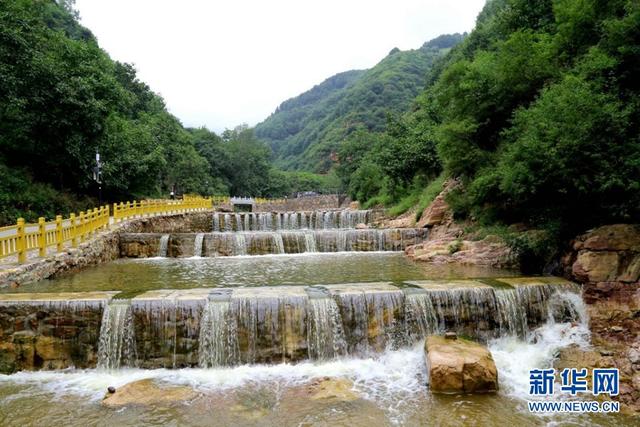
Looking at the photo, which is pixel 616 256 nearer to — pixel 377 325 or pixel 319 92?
pixel 377 325

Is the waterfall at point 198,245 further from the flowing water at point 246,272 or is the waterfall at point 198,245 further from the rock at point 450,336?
the rock at point 450,336

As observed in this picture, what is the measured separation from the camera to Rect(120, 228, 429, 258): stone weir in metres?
16.9

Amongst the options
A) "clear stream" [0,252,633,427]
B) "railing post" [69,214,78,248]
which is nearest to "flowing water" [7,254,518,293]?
"clear stream" [0,252,633,427]

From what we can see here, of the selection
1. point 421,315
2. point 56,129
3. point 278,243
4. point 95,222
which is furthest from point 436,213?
point 56,129

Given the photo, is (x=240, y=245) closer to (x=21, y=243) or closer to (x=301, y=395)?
(x=21, y=243)

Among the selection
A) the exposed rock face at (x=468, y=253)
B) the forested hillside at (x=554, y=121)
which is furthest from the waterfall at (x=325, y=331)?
the exposed rock face at (x=468, y=253)

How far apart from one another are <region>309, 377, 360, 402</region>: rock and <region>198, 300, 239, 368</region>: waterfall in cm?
186

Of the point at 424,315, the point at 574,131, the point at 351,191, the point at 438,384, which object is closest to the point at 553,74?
the point at 574,131

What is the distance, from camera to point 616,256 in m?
9.09

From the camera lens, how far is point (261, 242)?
17234mm

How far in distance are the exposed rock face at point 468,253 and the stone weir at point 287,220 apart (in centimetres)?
1144

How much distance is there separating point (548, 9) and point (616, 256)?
12818 millimetres

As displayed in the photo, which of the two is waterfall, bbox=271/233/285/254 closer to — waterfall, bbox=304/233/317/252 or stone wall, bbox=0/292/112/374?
waterfall, bbox=304/233/317/252

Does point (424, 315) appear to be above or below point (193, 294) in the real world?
below
